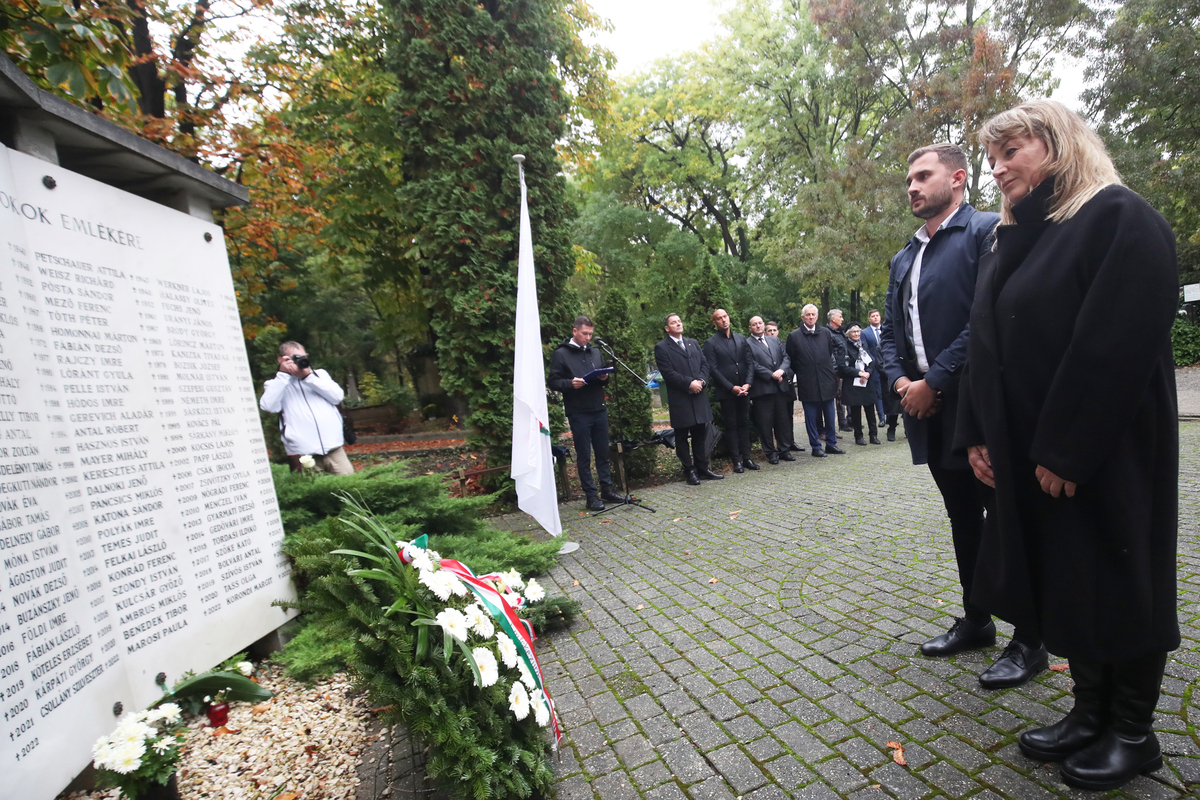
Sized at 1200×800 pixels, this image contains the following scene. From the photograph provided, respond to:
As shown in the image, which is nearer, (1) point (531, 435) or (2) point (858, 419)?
(1) point (531, 435)

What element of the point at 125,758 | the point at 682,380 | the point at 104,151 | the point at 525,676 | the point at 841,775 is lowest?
the point at 841,775

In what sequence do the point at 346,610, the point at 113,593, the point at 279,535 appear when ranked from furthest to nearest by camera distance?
the point at 279,535
the point at 113,593
the point at 346,610

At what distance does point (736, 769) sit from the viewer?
2.21 metres

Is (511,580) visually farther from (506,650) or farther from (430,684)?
(430,684)

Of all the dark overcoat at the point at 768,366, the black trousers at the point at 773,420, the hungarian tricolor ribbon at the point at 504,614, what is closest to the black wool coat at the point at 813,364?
the dark overcoat at the point at 768,366

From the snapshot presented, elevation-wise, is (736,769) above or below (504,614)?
below

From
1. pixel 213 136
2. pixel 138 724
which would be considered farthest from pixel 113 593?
pixel 213 136

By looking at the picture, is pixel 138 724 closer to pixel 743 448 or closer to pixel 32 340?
pixel 32 340

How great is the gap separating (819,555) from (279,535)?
148 inches

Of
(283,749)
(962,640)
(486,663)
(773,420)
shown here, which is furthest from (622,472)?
(486,663)

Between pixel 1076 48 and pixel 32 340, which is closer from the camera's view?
pixel 32 340

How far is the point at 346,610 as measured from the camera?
2.11m

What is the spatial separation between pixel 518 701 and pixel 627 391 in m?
6.64

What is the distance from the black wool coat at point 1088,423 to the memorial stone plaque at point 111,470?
3.25 m
